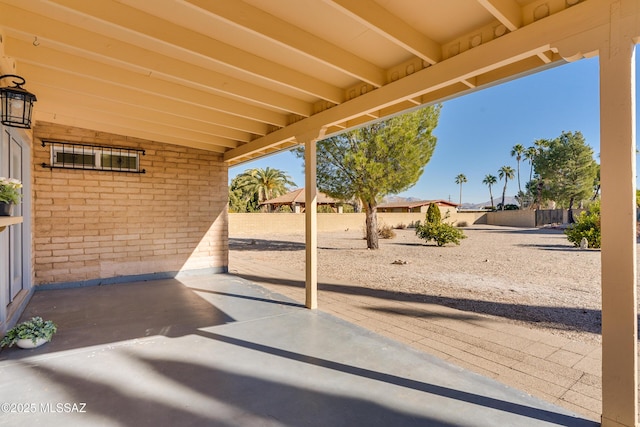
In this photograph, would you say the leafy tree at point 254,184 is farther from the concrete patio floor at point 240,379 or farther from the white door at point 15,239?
the concrete patio floor at point 240,379

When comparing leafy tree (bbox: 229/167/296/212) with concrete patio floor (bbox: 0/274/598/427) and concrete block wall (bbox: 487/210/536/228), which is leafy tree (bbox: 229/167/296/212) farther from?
concrete patio floor (bbox: 0/274/598/427)

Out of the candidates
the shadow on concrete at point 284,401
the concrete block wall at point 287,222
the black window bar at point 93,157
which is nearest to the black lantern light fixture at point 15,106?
the shadow on concrete at point 284,401

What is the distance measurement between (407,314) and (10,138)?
5586 mm

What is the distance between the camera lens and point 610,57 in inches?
79.1

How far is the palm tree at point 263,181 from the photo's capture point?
98.5ft

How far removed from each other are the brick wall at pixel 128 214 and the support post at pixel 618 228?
22.4 ft

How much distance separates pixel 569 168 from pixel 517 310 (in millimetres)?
31522

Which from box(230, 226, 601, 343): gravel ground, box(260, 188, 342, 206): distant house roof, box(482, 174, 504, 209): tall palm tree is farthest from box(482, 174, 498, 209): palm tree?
box(230, 226, 601, 343): gravel ground

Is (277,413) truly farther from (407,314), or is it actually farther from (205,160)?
(205,160)

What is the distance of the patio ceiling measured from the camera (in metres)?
2.44

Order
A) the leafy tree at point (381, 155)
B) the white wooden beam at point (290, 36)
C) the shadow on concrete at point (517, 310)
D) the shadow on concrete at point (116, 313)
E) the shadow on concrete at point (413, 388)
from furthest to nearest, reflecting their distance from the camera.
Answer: the leafy tree at point (381, 155)
the shadow on concrete at point (517, 310)
the shadow on concrete at point (116, 313)
the white wooden beam at point (290, 36)
the shadow on concrete at point (413, 388)

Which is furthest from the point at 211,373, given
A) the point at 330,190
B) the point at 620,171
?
the point at 330,190

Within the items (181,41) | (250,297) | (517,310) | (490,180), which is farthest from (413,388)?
(490,180)

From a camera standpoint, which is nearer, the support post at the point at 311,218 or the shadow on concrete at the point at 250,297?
the support post at the point at 311,218
